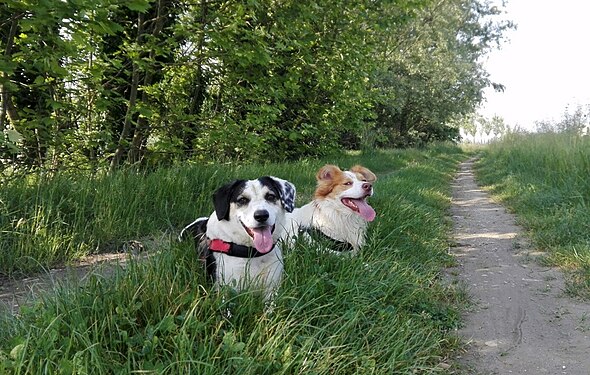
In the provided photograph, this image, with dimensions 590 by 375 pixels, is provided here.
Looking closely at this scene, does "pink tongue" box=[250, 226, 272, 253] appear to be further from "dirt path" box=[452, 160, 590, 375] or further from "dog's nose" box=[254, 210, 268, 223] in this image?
"dirt path" box=[452, 160, 590, 375]

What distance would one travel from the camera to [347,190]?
14.8 feet

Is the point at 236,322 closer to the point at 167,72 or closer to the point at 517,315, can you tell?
the point at 517,315

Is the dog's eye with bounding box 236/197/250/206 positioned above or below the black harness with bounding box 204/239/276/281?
above

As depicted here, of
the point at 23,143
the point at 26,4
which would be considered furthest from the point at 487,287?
the point at 23,143

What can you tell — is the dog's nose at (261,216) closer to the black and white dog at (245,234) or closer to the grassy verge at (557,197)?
the black and white dog at (245,234)

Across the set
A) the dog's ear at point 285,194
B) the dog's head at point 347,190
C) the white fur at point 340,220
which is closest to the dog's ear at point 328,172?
the dog's head at point 347,190

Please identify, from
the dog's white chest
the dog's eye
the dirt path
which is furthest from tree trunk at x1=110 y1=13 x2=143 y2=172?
the dirt path

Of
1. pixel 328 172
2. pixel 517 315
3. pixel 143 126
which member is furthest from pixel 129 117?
pixel 517 315

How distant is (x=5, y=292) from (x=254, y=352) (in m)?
2.07

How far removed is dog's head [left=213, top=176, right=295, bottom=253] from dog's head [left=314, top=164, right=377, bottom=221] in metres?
1.37

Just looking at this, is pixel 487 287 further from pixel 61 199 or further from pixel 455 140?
pixel 455 140

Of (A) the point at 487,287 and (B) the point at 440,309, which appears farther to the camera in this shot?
(A) the point at 487,287

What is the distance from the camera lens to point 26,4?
3.63m

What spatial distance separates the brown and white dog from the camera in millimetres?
4402
